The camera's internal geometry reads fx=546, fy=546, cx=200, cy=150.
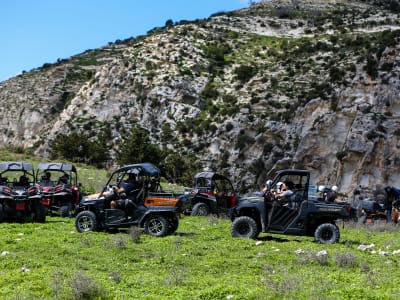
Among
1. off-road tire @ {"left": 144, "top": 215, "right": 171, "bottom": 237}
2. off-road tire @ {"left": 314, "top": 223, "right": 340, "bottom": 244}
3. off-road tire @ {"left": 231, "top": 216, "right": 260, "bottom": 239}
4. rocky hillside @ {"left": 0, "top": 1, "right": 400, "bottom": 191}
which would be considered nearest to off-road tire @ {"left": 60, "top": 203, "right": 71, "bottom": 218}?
off-road tire @ {"left": 144, "top": 215, "right": 171, "bottom": 237}

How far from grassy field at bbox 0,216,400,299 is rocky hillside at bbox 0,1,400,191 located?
33467mm

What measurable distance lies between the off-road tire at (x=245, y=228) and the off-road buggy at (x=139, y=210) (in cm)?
167

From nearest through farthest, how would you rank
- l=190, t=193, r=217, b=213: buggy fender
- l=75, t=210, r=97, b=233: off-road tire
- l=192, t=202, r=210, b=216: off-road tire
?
1. l=75, t=210, r=97, b=233: off-road tire
2. l=192, t=202, r=210, b=216: off-road tire
3. l=190, t=193, r=217, b=213: buggy fender

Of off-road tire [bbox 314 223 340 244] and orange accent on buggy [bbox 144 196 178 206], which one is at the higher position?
orange accent on buggy [bbox 144 196 178 206]

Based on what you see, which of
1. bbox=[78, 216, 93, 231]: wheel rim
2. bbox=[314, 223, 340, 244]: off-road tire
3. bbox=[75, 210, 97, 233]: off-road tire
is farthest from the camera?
bbox=[78, 216, 93, 231]: wheel rim

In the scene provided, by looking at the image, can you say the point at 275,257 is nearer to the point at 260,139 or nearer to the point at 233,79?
the point at 260,139

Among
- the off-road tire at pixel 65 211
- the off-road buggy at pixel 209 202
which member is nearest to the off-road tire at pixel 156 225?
the off-road tire at pixel 65 211

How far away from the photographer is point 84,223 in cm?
1548

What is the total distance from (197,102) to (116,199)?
45.8 metres

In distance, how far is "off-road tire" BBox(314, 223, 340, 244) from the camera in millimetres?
14477

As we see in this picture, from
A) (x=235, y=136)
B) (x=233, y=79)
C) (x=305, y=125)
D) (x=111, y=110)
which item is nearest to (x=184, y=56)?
(x=233, y=79)

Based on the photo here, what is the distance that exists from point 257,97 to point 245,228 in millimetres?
43726

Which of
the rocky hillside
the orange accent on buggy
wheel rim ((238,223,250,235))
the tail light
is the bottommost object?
wheel rim ((238,223,250,235))

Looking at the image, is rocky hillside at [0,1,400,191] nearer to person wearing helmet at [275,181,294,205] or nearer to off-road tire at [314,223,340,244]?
Answer: off-road tire at [314,223,340,244]
